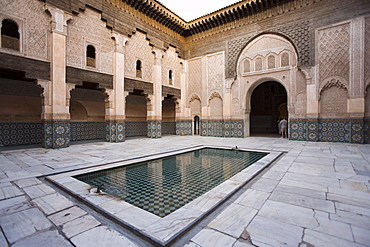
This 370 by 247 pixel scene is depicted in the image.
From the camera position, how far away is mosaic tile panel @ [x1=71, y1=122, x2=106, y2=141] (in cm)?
752

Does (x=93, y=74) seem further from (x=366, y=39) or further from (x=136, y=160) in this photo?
(x=366, y=39)

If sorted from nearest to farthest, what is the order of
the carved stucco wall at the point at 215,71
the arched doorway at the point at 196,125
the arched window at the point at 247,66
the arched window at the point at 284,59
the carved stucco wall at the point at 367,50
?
the carved stucco wall at the point at 367,50 < the arched window at the point at 284,59 < the arched window at the point at 247,66 < the carved stucco wall at the point at 215,71 < the arched doorway at the point at 196,125

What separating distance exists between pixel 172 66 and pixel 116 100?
Answer: 3777 millimetres

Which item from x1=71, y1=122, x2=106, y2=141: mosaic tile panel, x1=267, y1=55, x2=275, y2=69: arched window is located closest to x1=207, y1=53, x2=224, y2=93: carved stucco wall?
x1=267, y1=55, x2=275, y2=69: arched window

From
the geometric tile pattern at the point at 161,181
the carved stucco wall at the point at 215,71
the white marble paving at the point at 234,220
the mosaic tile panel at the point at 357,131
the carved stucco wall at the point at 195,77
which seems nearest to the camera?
the white marble paving at the point at 234,220

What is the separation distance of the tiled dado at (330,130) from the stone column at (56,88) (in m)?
7.95

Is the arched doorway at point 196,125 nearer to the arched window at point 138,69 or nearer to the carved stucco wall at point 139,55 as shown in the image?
the carved stucco wall at point 139,55

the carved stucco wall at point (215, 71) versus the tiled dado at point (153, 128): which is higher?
the carved stucco wall at point (215, 71)

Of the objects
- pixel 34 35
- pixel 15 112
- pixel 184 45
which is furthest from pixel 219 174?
pixel 184 45

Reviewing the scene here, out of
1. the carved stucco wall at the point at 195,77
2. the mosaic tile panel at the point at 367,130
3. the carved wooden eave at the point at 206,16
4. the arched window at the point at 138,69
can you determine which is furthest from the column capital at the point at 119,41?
the mosaic tile panel at the point at 367,130

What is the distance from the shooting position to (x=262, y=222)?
4.70 ft

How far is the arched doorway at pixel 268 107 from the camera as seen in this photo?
1152 centimetres

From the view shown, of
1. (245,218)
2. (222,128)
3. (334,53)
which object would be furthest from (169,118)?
(245,218)

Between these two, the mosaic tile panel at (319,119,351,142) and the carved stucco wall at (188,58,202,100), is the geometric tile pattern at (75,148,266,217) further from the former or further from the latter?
the carved stucco wall at (188,58,202,100)
